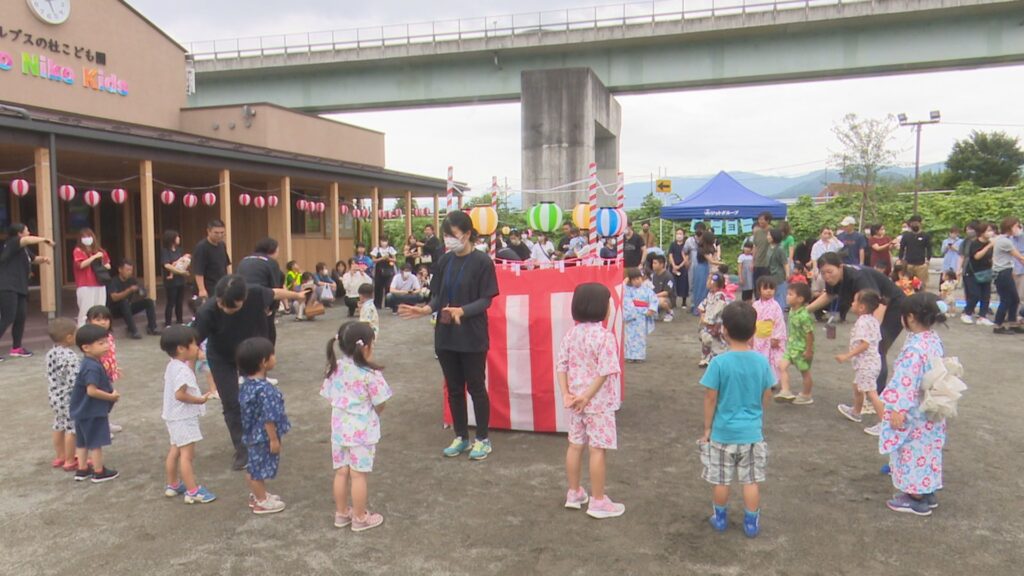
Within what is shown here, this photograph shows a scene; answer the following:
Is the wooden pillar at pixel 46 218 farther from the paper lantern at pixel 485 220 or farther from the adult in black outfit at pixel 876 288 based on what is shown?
the adult in black outfit at pixel 876 288

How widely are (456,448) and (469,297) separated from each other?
1167mm

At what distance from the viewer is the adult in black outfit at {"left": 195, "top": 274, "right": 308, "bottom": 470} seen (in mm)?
4477

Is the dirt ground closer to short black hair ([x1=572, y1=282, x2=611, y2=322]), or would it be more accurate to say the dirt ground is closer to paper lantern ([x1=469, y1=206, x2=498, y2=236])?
short black hair ([x1=572, y1=282, x2=611, y2=322])

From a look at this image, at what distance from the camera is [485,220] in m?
8.15

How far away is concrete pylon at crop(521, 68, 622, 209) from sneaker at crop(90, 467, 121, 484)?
18.7 meters

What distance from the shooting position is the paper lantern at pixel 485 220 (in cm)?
783

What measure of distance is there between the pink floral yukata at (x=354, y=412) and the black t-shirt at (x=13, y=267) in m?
7.09

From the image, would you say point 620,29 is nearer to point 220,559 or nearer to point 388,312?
point 388,312

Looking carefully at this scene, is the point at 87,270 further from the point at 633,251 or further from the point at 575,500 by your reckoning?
the point at 633,251

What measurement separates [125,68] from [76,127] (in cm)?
737

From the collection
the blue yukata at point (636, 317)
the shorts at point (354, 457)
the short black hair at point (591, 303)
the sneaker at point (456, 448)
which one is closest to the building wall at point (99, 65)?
the blue yukata at point (636, 317)

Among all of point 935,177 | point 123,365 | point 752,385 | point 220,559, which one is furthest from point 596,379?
point 935,177

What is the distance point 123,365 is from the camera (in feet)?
27.9

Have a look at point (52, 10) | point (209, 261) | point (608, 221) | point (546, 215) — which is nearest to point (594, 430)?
point (608, 221)
